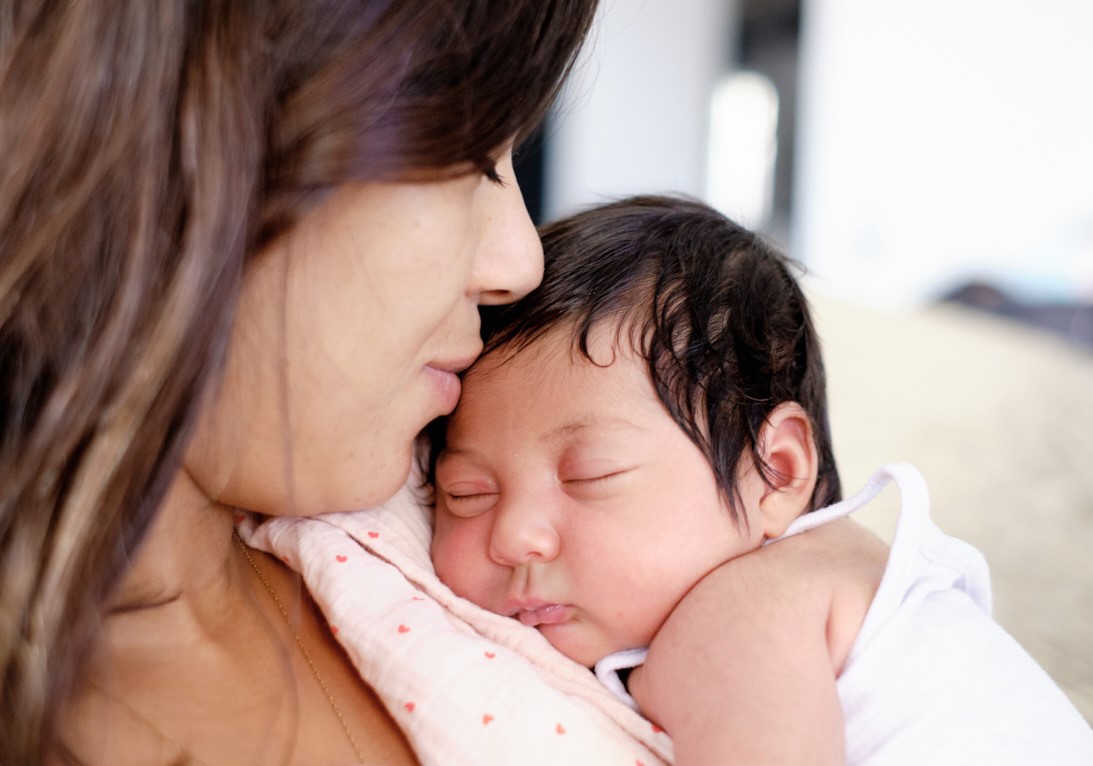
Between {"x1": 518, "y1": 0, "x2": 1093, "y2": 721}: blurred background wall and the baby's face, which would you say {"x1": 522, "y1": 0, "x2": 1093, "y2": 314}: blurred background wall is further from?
the baby's face

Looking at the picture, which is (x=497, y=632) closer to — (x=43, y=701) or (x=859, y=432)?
(x=43, y=701)

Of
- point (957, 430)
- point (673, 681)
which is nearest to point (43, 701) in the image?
point (673, 681)

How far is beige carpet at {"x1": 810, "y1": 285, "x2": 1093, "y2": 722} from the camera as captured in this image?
1263 millimetres

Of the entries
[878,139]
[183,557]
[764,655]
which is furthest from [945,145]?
[183,557]

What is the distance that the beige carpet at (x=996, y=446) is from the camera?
4.14ft

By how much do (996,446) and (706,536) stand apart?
96 centimetres

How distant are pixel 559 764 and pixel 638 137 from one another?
5798mm

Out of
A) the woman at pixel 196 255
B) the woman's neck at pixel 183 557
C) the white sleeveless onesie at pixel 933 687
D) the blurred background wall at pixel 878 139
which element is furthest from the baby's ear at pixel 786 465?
the blurred background wall at pixel 878 139

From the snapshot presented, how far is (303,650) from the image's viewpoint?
0.89 meters

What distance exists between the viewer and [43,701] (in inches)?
25.2

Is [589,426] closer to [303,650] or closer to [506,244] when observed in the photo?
[506,244]

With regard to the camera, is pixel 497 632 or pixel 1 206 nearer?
pixel 1 206

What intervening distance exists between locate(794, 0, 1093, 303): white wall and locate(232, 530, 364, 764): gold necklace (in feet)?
15.6

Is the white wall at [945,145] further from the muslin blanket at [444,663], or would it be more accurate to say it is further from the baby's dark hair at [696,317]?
the muslin blanket at [444,663]
